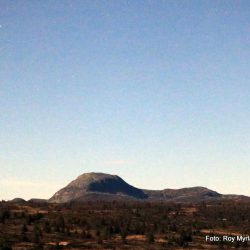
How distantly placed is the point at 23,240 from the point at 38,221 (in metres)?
12.4

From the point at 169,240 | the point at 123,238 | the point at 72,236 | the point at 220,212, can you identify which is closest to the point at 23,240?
the point at 72,236

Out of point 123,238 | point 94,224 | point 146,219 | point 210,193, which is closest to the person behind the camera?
point 123,238

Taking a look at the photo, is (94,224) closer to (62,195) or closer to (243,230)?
(243,230)

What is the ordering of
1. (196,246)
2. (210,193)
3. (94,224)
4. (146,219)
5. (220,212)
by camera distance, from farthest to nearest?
(210,193) → (220,212) → (146,219) → (94,224) → (196,246)

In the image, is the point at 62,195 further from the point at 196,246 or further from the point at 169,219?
the point at 196,246

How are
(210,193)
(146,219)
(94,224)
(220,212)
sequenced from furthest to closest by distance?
(210,193) < (220,212) < (146,219) < (94,224)

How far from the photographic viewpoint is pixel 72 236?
46.4 metres

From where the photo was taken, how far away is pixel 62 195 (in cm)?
19962

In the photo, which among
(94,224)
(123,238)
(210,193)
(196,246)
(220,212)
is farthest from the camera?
(210,193)

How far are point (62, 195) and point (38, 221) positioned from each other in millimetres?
146376

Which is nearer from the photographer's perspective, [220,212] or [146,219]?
[146,219]

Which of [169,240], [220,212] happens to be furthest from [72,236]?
[220,212]

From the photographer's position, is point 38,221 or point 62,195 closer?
point 38,221

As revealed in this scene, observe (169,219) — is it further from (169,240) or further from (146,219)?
(169,240)
